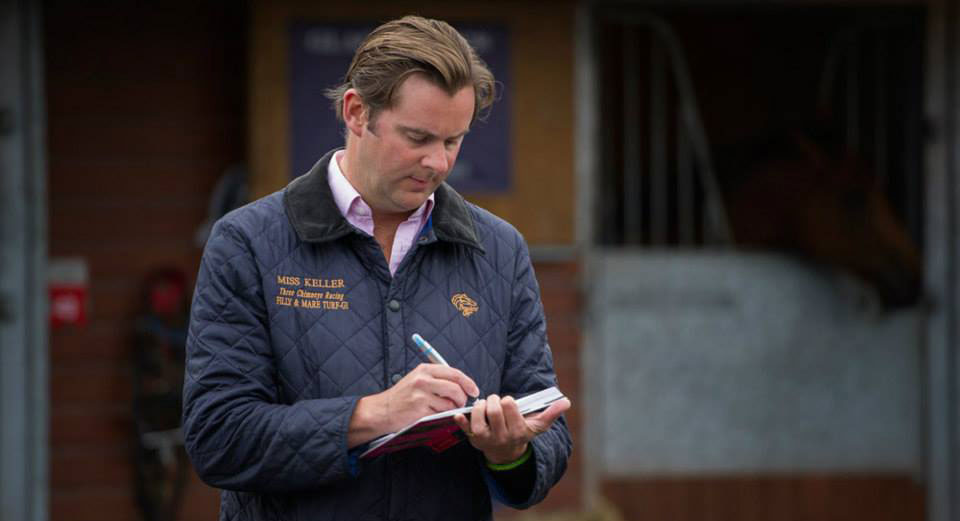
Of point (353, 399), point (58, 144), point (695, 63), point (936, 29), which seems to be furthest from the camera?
point (695, 63)

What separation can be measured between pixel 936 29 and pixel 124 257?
3.29m

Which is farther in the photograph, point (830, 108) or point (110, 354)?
point (830, 108)

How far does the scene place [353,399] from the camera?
210 centimetres

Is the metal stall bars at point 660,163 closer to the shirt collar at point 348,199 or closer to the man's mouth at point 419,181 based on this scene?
the shirt collar at point 348,199

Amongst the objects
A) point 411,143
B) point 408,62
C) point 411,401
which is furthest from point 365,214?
point 411,401

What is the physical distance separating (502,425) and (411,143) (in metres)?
0.49

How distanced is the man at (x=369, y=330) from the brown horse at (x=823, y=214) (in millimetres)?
3277

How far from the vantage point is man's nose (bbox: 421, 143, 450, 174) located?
217cm

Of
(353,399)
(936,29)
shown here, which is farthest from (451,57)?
(936,29)

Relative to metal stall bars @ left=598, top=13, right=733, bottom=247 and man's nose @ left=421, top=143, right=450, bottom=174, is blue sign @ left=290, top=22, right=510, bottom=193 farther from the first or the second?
man's nose @ left=421, top=143, right=450, bottom=174

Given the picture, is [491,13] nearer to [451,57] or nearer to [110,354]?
[110,354]

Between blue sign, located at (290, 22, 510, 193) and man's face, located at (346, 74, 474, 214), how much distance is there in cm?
251

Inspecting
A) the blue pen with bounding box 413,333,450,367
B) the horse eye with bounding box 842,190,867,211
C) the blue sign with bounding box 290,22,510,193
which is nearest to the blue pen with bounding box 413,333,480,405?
the blue pen with bounding box 413,333,450,367

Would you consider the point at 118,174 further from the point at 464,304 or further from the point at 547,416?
the point at 547,416
